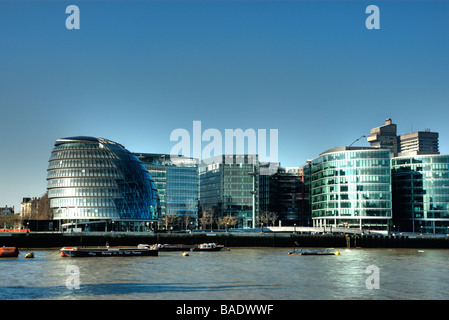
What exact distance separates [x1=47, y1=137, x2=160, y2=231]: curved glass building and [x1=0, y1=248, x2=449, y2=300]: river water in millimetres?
96485

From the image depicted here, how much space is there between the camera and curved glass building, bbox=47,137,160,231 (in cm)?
16862

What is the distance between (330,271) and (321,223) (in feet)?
446

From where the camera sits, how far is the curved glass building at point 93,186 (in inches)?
6639

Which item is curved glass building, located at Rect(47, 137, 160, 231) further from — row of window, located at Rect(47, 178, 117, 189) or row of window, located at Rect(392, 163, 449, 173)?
row of window, located at Rect(392, 163, 449, 173)

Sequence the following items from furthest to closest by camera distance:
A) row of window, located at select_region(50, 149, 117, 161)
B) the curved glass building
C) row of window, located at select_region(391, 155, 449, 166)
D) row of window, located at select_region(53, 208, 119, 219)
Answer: row of window, located at select_region(391, 155, 449, 166)
row of window, located at select_region(50, 149, 117, 161)
row of window, located at select_region(53, 208, 119, 219)
the curved glass building

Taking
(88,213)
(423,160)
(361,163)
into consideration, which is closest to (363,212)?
(361,163)

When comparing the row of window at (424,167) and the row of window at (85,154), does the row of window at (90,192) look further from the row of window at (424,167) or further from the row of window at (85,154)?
the row of window at (424,167)

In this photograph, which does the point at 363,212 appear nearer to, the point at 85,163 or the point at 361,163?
the point at 361,163

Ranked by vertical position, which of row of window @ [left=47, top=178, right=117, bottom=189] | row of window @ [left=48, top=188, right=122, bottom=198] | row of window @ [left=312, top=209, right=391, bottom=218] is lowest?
row of window @ [left=312, top=209, right=391, bottom=218]

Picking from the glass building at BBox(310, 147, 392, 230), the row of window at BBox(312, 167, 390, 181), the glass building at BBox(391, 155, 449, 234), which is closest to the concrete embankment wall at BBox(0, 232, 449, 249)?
the glass building at BBox(310, 147, 392, 230)

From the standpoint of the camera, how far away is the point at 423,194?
18575cm

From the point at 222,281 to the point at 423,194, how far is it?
5884 inches
